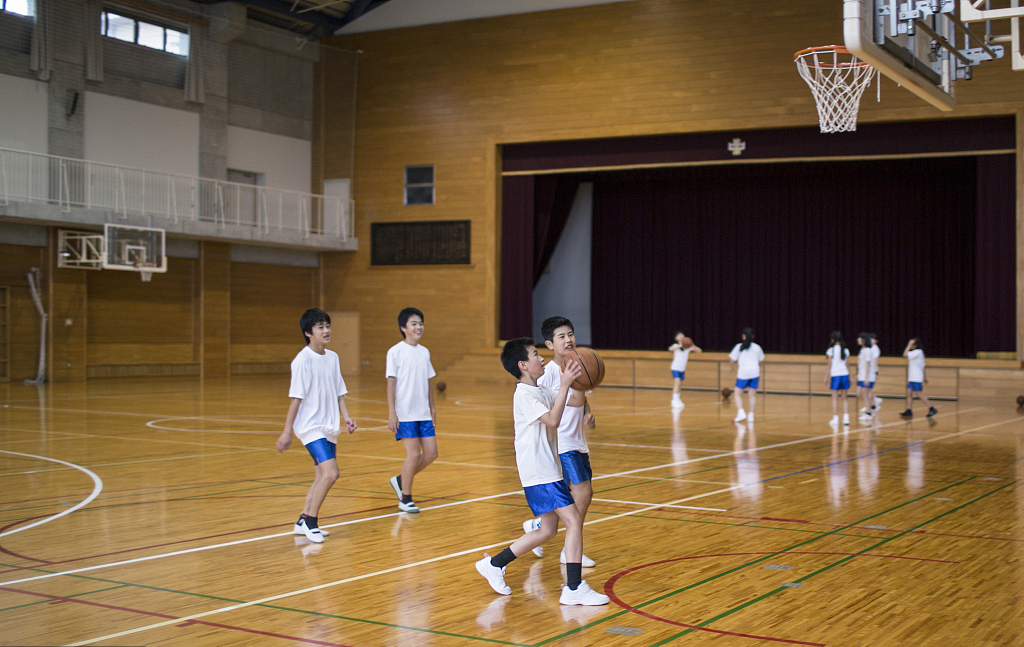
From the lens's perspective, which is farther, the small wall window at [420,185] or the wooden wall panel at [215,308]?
the small wall window at [420,185]

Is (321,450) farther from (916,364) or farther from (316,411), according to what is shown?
(916,364)

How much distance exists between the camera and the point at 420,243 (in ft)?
89.4

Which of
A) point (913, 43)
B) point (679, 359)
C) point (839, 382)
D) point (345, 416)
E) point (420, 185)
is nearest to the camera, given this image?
point (345, 416)

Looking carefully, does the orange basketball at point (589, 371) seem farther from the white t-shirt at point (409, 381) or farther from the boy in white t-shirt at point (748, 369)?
the boy in white t-shirt at point (748, 369)

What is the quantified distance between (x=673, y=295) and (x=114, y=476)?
2098 cm

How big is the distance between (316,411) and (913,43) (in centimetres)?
661

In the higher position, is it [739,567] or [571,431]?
[571,431]

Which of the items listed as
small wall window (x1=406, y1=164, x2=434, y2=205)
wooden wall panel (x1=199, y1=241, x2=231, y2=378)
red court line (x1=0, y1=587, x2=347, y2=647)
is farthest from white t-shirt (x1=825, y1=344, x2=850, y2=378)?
wooden wall panel (x1=199, y1=241, x2=231, y2=378)

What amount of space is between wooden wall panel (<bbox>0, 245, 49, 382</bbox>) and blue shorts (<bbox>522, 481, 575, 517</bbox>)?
2081 centimetres

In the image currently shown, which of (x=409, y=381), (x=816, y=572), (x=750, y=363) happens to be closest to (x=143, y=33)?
(x=750, y=363)

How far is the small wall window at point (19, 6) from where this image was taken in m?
22.0

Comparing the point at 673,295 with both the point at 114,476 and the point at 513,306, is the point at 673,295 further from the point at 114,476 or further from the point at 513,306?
the point at 114,476

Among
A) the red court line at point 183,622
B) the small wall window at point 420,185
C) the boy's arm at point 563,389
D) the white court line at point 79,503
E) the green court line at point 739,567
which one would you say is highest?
the small wall window at point 420,185

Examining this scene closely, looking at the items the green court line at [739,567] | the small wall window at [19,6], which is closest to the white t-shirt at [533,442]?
the green court line at [739,567]
